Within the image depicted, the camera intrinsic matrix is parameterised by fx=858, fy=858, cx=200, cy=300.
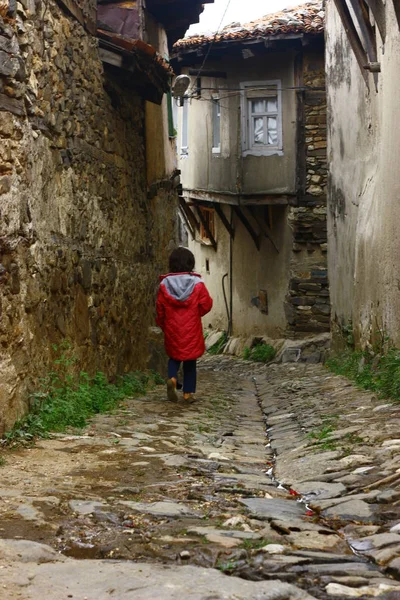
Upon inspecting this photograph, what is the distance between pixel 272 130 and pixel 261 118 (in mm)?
407

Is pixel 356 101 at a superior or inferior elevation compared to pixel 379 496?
superior

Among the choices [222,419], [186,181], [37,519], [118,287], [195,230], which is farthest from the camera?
[195,230]

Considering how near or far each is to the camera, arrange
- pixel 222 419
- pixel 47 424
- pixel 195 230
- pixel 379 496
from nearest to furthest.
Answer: pixel 379 496
pixel 47 424
pixel 222 419
pixel 195 230

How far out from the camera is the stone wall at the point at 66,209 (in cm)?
517

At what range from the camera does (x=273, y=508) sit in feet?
12.5

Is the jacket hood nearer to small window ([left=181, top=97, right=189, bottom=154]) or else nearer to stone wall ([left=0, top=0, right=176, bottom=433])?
stone wall ([left=0, top=0, right=176, bottom=433])

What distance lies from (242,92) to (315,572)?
16.7 meters

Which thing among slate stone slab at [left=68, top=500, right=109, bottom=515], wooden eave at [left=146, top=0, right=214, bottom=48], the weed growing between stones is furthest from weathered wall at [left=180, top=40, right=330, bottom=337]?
slate stone slab at [left=68, top=500, right=109, bottom=515]

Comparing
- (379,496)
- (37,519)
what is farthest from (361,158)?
(37,519)

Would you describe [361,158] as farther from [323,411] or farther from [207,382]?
[323,411]

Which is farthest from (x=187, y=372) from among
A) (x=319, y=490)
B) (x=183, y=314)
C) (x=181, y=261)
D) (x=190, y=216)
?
(x=190, y=216)

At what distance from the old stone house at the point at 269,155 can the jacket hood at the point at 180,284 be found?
9777mm

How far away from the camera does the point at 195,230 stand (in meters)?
24.2

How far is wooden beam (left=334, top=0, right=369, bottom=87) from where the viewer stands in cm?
1040
